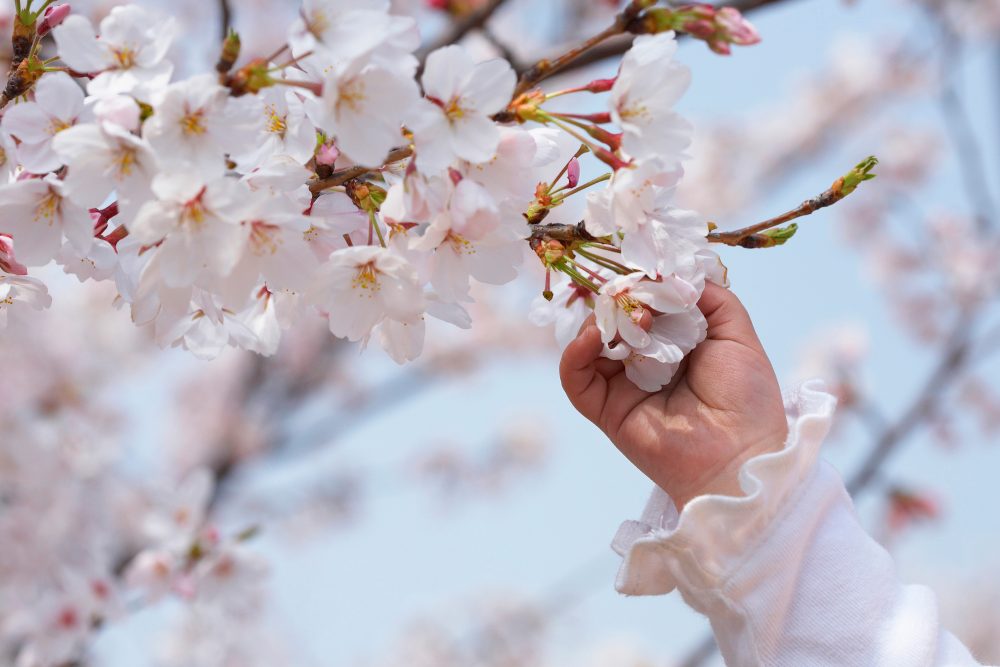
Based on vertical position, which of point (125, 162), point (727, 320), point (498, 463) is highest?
point (125, 162)

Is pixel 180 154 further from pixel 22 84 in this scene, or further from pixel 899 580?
pixel 899 580

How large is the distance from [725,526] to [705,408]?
0.12 m

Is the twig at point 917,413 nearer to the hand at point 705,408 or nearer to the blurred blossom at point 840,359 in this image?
the blurred blossom at point 840,359

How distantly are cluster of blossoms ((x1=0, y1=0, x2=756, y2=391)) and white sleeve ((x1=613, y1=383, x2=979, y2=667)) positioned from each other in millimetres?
218

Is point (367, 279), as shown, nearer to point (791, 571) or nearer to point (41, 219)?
point (41, 219)

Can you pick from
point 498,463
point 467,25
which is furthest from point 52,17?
point 498,463

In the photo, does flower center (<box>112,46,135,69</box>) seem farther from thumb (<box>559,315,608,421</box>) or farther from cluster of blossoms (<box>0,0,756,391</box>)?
thumb (<box>559,315,608,421</box>)

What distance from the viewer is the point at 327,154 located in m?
0.77

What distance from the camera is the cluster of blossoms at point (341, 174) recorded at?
0.66 meters

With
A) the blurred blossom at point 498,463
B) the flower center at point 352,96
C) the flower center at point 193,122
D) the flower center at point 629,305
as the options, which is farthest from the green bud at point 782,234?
the blurred blossom at point 498,463

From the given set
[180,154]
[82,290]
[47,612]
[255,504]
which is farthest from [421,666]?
[180,154]

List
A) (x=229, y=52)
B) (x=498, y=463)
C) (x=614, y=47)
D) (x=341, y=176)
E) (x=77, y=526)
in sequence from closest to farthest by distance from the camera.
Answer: (x=229, y=52) → (x=341, y=176) → (x=614, y=47) → (x=77, y=526) → (x=498, y=463)

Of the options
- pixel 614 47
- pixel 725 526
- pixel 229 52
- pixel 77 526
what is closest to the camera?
pixel 229 52

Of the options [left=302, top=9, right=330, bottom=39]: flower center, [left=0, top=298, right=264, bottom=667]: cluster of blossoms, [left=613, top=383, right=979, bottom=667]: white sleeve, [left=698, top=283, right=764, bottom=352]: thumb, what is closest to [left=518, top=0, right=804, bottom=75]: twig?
[left=698, top=283, right=764, bottom=352]: thumb
